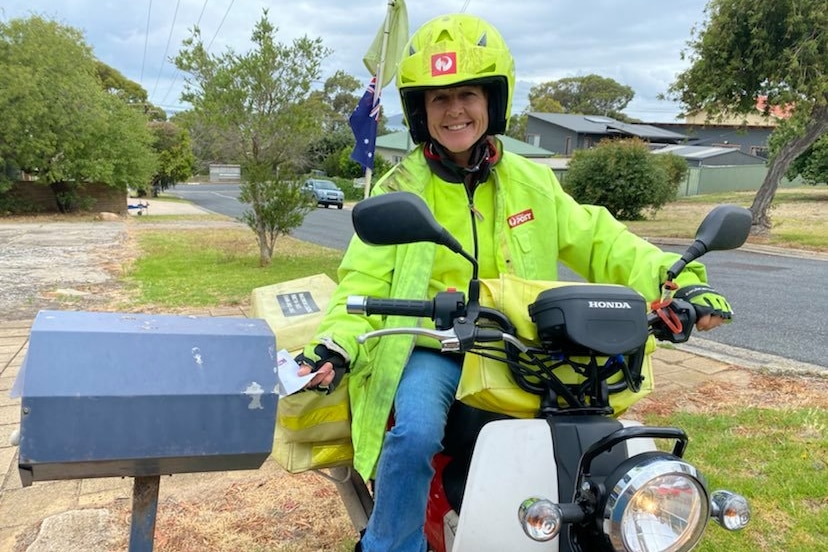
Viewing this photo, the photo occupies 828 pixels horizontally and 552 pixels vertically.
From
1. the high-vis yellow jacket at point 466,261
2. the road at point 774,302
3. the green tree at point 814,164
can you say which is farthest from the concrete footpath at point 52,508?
the green tree at point 814,164

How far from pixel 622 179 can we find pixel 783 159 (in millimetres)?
5449

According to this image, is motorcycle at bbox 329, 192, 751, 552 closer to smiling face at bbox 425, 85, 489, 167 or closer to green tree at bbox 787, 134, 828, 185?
smiling face at bbox 425, 85, 489, 167

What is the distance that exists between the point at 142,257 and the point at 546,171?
11.9m

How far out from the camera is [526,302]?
160 cm

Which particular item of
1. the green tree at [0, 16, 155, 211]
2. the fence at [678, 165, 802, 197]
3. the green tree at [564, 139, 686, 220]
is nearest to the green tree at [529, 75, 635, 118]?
the fence at [678, 165, 802, 197]

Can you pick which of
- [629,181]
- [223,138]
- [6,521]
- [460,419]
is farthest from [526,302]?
[629,181]

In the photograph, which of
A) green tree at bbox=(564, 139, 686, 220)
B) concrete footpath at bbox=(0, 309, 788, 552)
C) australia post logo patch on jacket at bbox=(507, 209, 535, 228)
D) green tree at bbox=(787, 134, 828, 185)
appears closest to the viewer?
australia post logo patch on jacket at bbox=(507, 209, 535, 228)

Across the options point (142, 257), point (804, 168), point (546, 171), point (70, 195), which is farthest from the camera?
point (804, 168)

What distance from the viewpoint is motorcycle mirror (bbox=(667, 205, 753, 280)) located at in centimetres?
180

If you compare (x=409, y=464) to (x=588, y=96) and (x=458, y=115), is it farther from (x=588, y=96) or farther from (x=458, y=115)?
(x=588, y=96)

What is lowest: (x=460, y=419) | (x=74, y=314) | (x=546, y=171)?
(x=460, y=419)

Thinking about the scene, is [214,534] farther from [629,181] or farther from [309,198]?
[629,181]

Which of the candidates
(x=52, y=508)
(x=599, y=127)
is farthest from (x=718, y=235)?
(x=599, y=127)

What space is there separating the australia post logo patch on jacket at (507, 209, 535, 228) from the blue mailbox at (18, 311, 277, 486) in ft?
3.01
